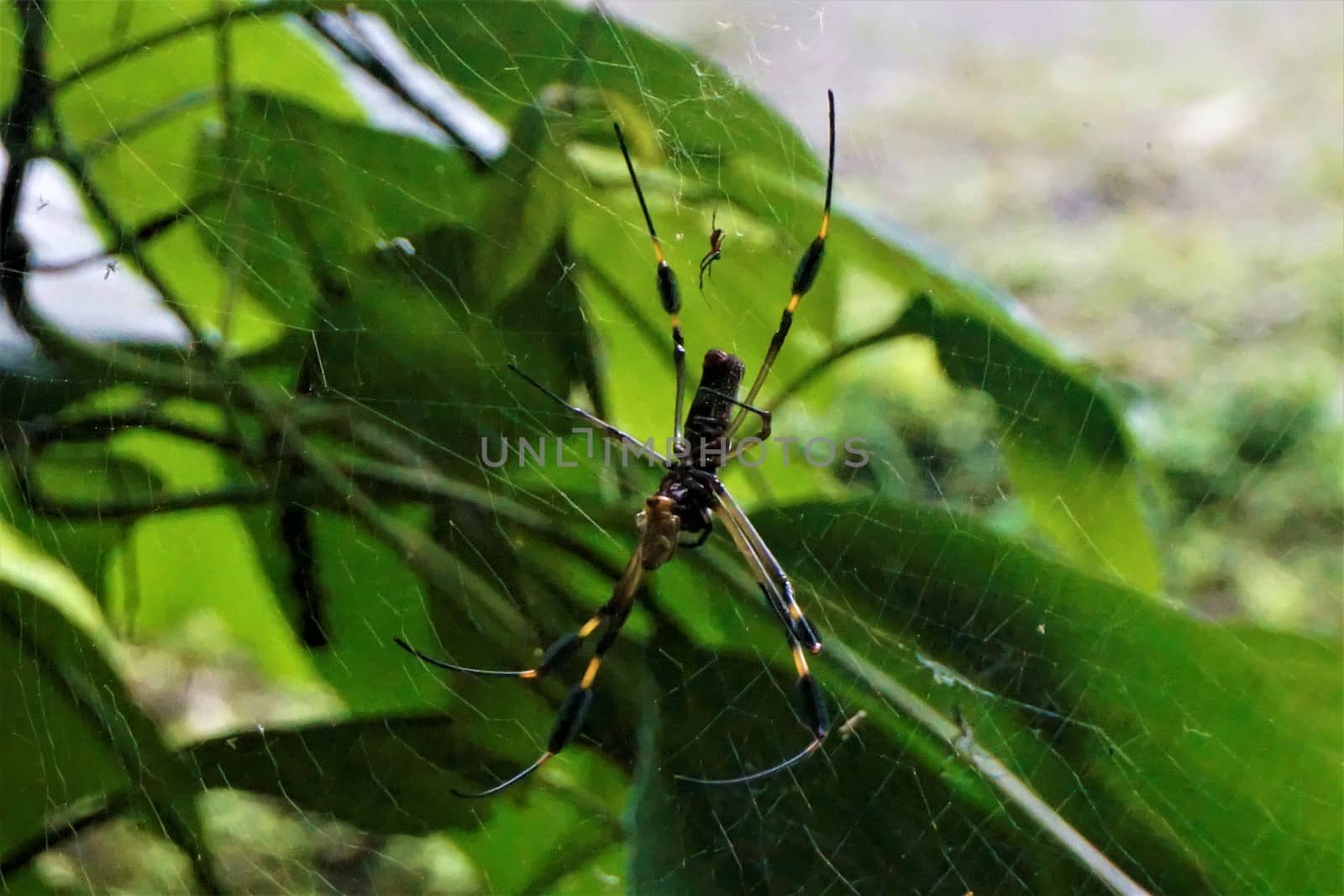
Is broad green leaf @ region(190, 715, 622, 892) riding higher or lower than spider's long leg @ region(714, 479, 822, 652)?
lower

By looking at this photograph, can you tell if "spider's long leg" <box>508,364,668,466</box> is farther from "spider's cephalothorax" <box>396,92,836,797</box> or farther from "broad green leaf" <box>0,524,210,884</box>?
"broad green leaf" <box>0,524,210,884</box>

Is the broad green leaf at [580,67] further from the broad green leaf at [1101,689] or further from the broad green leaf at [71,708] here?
the broad green leaf at [71,708]

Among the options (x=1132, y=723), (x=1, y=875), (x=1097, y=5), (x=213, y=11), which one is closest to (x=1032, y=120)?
(x=1097, y=5)

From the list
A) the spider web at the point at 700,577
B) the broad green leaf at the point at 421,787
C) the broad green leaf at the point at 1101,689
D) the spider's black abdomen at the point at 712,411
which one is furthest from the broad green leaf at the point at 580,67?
the broad green leaf at the point at 421,787

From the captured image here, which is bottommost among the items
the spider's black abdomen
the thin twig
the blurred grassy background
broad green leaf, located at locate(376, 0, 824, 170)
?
the spider's black abdomen

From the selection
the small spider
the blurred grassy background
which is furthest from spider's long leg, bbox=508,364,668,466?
the blurred grassy background

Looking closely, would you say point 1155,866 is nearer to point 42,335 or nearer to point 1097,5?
point 1097,5

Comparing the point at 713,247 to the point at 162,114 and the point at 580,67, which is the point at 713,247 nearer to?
the point at 580,67

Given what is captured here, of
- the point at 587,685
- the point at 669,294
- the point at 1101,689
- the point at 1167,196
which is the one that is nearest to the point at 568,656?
the point at 587,685
